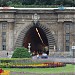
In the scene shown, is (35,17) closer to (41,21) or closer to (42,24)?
(41,21)

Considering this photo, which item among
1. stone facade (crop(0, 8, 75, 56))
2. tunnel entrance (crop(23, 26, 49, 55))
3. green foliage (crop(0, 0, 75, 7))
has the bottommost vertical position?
tunnel entrance (crop(23, 26, 49, 55))

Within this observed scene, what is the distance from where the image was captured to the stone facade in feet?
244

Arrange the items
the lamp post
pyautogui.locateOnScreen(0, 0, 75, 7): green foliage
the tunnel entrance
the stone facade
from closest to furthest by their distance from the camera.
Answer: the stone facade → the lamp post → the tunnel entrance → pyautogui.locateOnScreen(0, 0, 75, 7): green foliage

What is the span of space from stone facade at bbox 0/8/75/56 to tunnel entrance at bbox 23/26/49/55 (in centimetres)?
191

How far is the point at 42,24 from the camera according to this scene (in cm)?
7538

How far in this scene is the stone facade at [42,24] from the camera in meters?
74.3

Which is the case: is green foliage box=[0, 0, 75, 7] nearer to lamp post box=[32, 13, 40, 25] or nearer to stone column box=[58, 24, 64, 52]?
lamp post box=[32, 13, 40, 25]

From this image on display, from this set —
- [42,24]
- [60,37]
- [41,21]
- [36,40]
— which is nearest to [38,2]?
[36,40]

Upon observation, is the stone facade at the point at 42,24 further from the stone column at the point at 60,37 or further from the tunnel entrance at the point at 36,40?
the tunnel entrance at the point at 36,40

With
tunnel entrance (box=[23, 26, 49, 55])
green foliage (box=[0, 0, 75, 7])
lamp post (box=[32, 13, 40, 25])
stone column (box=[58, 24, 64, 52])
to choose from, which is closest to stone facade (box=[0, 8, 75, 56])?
stone column (box=[58, 24, 64, 52])

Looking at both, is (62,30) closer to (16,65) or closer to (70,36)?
(70,36)

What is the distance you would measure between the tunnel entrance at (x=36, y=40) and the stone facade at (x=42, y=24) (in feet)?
6.26

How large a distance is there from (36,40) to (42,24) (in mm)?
17421

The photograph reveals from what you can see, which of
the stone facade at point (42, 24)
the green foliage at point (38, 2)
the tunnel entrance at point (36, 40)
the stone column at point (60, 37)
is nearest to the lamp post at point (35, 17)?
the stone facade at point (42, 24)
